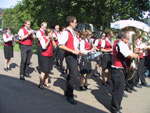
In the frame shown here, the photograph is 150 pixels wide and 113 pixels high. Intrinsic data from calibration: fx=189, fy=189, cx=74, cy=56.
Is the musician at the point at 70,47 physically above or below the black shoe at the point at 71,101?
above

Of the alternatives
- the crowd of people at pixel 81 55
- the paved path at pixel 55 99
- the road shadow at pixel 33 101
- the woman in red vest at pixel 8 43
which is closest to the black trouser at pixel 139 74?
the crowd of people at pixel 81 55

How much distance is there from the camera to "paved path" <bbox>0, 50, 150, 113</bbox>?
178 inches

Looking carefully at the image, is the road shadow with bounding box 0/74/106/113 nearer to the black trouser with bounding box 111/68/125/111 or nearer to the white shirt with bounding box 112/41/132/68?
the black trouser with bounding box 111/68/125/111

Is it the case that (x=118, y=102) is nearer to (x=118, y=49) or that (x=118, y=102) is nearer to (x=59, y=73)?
(x=118, y=49)

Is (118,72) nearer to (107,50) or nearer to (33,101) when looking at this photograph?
(107,50)

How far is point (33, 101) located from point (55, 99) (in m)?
0.60

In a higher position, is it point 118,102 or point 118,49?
point 118,49

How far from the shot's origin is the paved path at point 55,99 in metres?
4.52

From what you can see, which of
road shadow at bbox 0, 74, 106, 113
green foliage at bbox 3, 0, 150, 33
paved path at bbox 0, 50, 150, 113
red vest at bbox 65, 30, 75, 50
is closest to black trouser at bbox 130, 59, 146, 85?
paved path at bbox 0, 50, 150, 113

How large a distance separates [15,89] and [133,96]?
369 centimetres

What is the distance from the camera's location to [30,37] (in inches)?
282

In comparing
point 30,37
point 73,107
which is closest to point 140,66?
point 73,107

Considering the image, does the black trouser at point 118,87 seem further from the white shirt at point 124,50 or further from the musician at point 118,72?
the white shirt at point 124,50

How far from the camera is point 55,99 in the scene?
5164 mm
